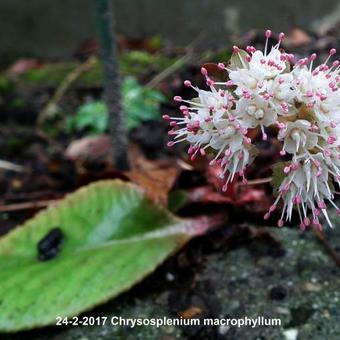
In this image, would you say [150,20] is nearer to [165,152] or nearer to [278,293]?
[165,152]

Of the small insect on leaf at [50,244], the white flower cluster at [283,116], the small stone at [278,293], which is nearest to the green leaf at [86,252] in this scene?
the small insect on leaf at [50,244]

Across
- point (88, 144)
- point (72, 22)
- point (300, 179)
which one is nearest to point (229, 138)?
point (300, 179)

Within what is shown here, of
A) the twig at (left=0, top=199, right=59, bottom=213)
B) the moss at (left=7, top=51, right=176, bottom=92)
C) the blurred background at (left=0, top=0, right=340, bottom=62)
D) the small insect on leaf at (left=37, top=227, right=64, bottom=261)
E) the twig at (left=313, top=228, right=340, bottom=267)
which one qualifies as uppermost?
the blurred background at (left=0, top=0, right=340, bottom=62)

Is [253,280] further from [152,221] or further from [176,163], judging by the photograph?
[176,163]

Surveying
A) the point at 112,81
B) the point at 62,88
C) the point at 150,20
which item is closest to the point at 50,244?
the point at 112,81

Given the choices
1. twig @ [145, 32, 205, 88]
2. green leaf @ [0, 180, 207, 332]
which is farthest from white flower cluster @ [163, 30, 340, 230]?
twig @ [145, 32, 205, 88]

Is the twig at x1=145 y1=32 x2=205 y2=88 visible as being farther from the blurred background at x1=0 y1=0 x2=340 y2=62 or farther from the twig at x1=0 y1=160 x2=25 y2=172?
the twig at x1=0 y1=160 x2=25 y2=172
